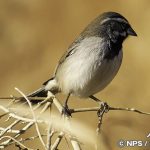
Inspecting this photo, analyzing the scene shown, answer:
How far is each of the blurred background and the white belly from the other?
2500 mm

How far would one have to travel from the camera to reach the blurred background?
6.57m

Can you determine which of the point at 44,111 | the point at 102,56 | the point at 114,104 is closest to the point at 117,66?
the point at 102,56

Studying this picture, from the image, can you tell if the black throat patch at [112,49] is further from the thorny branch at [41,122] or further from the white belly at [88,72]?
the thorny branch at [41,122]

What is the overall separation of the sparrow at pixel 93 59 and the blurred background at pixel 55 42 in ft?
8.01

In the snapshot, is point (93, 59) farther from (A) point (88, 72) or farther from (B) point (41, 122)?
(B) point (41, 122)

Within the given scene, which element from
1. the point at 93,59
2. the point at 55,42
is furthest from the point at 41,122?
the point at 55,42

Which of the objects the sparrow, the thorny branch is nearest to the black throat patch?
the sparrow

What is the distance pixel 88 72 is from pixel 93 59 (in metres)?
0.09

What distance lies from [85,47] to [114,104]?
2697 millimetres

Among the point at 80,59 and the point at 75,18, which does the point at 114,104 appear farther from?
the point at 80,59

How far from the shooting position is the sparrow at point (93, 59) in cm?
363

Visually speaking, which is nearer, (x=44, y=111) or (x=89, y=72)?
(x=44, y=111)

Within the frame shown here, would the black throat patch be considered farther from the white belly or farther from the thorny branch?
the thorny branch

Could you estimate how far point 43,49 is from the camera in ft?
22.4
